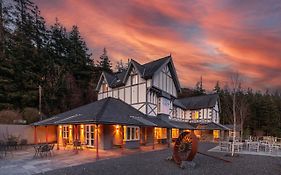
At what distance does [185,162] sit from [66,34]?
4156cm

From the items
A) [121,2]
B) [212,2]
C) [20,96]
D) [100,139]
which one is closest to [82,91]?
[20,96]

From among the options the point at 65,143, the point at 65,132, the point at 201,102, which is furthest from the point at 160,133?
the point at 201,102

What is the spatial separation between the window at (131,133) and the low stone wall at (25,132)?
883 centimetres

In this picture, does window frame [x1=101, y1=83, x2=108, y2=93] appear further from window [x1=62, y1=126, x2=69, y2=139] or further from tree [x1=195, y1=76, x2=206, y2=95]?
tree [x1=195, y1=76, x2=206, y2=95]

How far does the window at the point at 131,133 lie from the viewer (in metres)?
22.5

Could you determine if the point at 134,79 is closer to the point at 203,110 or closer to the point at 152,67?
the point at 152,67

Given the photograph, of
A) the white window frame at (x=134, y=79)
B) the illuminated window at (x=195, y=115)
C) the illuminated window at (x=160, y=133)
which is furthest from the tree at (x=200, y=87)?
the white window frame at (x=134, y=79)

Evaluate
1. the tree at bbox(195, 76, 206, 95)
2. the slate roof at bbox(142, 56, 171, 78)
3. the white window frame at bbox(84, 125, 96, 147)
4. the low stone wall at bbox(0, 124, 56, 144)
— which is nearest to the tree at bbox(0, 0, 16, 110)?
the low stone wall at bbox(0, 124, 56, 144)

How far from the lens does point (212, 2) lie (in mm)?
15680

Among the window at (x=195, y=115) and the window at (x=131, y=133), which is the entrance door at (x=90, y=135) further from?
the window at (x=195, y=115)

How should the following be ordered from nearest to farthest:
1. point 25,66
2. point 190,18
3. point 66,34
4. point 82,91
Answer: point 190,18, point 25,66, point 82,91, point 66,34

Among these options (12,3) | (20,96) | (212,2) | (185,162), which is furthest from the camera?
(12,3)

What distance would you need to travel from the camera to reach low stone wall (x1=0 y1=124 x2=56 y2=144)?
21.8 meters

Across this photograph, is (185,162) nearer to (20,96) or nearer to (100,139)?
(100,139)
